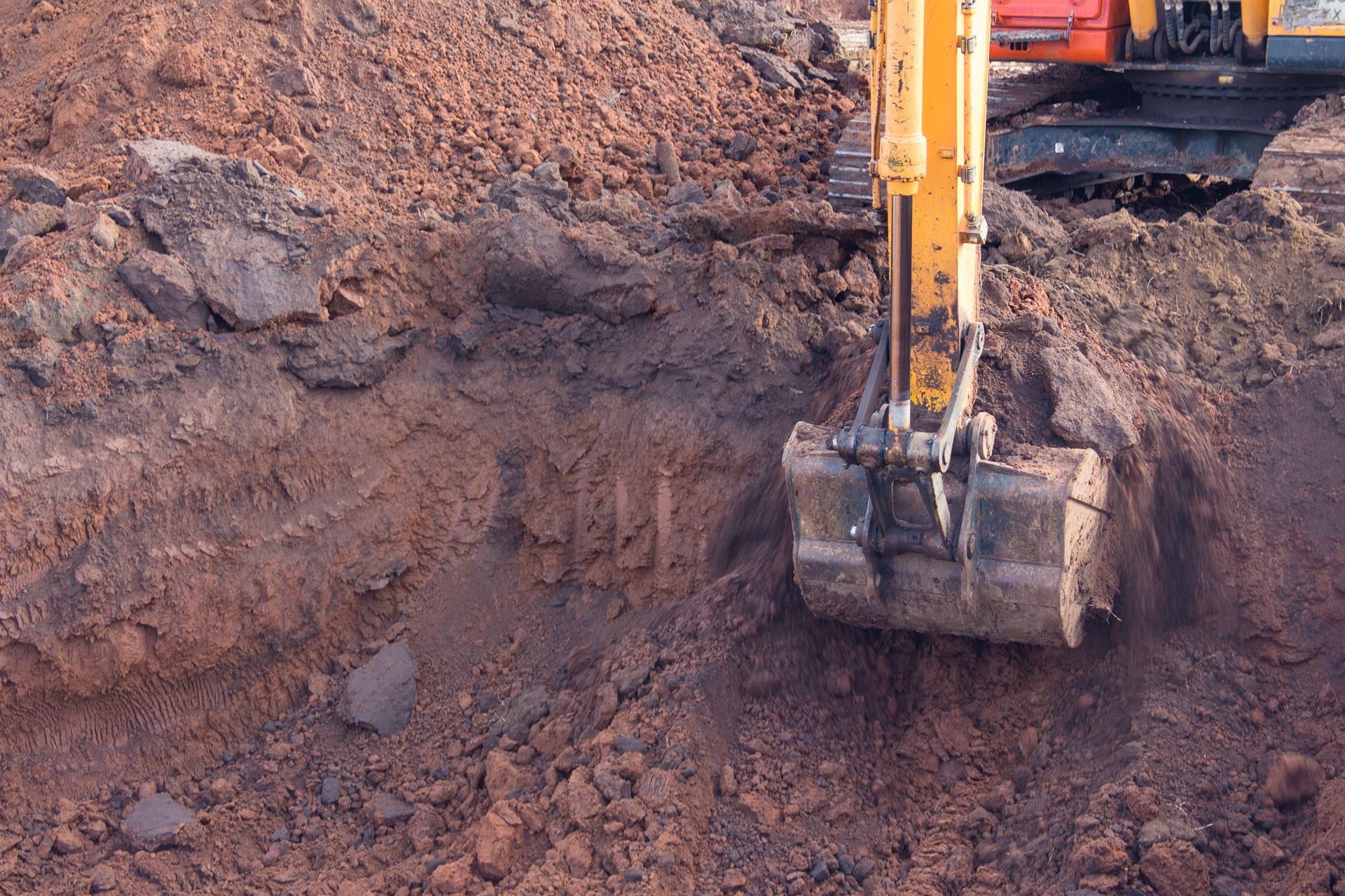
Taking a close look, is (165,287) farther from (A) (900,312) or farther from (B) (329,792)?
(A) (900,312)

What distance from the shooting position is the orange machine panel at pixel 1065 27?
8336mm

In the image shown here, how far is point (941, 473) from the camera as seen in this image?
4004mm

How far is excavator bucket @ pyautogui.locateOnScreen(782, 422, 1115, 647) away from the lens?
419 centimetres

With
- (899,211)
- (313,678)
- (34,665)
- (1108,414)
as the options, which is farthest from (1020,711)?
(34,665)

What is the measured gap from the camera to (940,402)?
438 centimetres

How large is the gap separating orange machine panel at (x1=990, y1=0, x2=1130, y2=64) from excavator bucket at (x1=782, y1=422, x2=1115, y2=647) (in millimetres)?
4908

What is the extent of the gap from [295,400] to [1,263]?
1.65 metres

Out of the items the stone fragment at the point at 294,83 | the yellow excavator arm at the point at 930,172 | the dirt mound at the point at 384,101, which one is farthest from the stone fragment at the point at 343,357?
the yellow excavator arm at the point at 930,172

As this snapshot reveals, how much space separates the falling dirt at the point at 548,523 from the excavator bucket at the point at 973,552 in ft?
1.03

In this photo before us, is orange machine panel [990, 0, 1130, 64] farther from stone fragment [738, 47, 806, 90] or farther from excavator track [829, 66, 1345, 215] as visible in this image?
stone fragment [738, 47, 806, 90]

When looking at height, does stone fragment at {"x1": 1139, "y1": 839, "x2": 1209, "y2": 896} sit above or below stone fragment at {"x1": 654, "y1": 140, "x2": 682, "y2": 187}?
below

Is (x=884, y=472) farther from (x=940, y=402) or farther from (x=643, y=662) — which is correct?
(x=643, y=662)

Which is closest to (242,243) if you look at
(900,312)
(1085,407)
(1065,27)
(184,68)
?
(184,68)

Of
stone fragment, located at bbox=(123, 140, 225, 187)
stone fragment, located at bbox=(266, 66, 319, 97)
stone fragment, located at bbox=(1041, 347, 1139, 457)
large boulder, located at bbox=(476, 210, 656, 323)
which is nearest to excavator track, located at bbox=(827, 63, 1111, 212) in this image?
large boulder, located at bbox=(476, 210, 656, 323)
